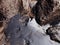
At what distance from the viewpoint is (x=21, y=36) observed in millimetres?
3627

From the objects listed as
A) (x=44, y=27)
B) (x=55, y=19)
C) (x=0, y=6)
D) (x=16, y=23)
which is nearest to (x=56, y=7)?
(x=55, y=19)

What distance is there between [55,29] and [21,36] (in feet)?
2.67

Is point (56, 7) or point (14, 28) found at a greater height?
point (56, 7)

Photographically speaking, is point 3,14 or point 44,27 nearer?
point 44,27

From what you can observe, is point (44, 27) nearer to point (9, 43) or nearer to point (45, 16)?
point (45, 16)

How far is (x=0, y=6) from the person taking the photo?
14.6ft

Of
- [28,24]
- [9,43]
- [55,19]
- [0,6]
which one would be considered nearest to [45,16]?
[55,19]

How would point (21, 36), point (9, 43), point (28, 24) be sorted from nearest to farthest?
point (9, 43) → point (21, 36) → point (28, 24)

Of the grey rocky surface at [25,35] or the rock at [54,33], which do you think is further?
the rock at [54,33]

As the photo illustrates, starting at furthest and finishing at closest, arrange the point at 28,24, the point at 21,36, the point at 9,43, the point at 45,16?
the point at 45,16 → the point at 28,24 → the point at 21,36 → the point at 9,43

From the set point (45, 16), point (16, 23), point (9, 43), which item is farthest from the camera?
point (45, 16)

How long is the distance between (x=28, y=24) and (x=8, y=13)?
2.43 feet

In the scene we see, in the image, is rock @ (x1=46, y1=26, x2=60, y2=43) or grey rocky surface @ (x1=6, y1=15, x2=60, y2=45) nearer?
grey rocky surface @ (x1=6, y1=15, x2=60, y2=45)

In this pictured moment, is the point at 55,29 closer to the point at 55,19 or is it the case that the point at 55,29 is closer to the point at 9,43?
the point at 55,19
